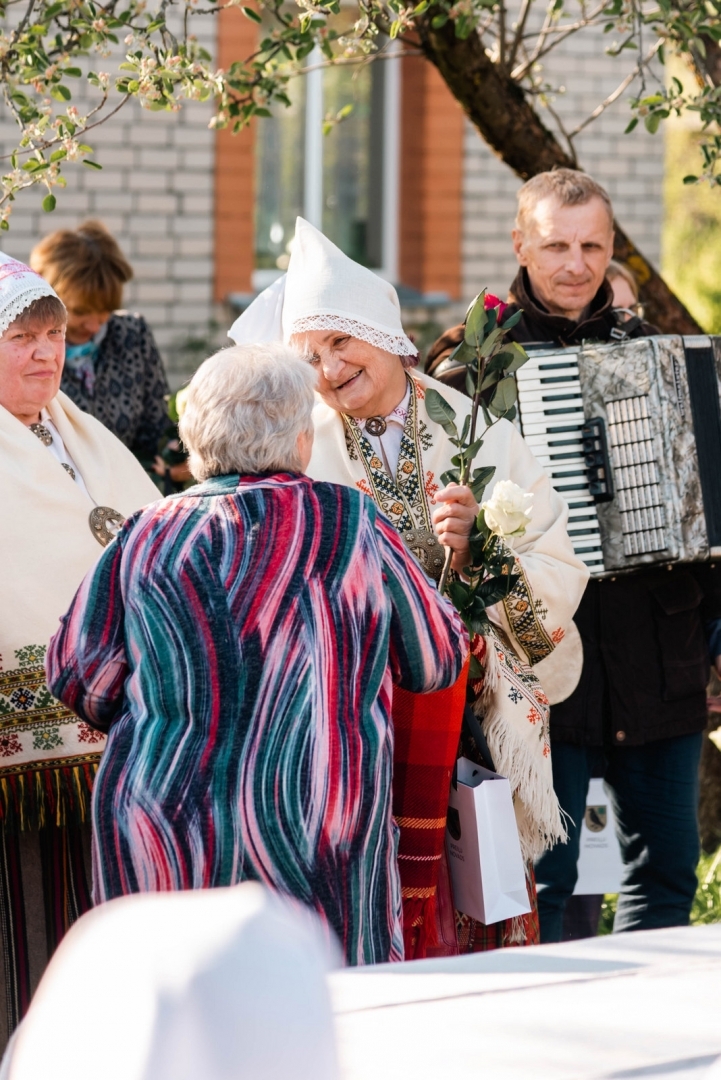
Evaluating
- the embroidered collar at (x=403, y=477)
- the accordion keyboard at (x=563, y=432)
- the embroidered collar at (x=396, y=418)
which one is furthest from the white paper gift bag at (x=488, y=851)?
the accordion keyboard at (x=563, y=432)

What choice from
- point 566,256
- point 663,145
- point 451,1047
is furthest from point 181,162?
point 451,1047

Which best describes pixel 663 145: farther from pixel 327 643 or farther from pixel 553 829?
pixel 327 643

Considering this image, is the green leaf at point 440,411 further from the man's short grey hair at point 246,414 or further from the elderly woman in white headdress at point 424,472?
the man's short grey hair at point 246,414

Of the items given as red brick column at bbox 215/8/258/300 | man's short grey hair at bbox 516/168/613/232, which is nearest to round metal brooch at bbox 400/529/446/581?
man's short grey hair at bbox 516/168/613/232

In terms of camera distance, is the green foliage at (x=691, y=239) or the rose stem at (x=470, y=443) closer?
the rose stem at (x=470, y=443)

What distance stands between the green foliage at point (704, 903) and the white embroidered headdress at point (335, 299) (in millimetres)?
2135

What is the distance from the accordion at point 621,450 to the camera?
3203 mm

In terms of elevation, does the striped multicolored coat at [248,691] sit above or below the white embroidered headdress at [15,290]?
below

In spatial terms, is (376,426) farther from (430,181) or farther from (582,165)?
(582,165)

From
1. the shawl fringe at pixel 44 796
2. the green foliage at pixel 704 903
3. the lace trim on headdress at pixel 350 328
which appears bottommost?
the green foliage at pixel 704 903

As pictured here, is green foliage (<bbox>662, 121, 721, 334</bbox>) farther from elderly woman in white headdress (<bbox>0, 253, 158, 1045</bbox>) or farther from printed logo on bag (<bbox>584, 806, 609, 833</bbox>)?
elderly woman in white headdress (<bbox>0, 253, 158, 1045</bbox>)

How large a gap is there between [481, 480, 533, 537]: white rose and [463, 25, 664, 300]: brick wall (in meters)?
5.74

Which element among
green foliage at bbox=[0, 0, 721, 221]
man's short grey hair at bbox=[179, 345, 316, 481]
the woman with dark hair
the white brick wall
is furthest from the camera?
the white brick wall

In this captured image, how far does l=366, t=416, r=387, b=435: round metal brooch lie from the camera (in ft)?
9.34
